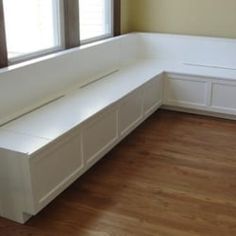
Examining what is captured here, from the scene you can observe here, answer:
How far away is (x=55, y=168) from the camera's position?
2.45m

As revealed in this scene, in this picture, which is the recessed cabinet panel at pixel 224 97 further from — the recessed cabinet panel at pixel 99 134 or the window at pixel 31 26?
the window at pixel 31 26

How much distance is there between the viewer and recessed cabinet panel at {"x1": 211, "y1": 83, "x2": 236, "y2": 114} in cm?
399

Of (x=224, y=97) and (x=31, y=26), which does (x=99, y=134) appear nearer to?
(x=31, y=26)

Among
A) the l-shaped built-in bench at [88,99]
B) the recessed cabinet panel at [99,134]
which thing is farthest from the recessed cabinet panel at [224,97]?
the recessed cabinet panel at [99,134]

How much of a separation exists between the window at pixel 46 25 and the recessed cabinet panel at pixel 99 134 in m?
0.85

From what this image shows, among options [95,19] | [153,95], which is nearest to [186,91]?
[153,95]

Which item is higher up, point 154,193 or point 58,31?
point 58,31

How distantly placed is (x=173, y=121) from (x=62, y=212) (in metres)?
1.96

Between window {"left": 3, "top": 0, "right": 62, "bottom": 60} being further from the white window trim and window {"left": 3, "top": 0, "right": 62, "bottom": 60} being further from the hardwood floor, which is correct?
the hardwood floor

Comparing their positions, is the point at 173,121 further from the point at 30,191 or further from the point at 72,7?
the point at 30,191

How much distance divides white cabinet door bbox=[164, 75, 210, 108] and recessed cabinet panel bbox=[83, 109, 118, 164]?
1266mm

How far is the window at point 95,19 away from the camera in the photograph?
3975mm

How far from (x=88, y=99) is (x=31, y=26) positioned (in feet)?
2.68

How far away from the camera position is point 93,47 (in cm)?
388
